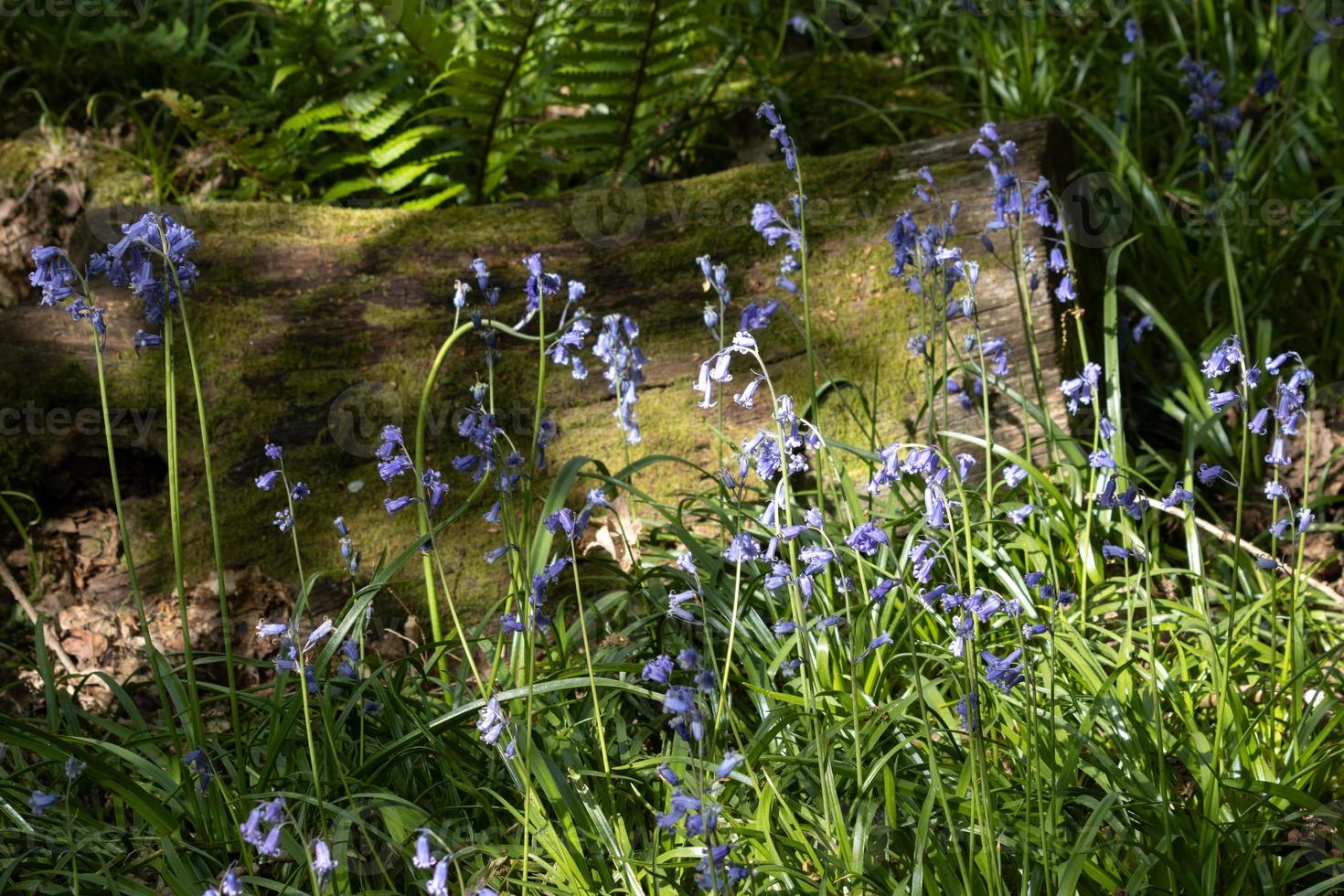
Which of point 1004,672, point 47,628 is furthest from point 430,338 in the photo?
point 1004,672

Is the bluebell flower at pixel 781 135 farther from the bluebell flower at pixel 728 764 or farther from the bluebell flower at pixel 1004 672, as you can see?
the bluebell flower at pixel 728 764

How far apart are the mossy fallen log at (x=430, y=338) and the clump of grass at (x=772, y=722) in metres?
0.51

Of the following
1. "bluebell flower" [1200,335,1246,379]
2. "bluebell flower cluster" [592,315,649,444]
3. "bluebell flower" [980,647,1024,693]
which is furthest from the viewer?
"bluebell flower cluster" [592,315,649,444]

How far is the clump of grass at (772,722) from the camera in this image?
1.79 m

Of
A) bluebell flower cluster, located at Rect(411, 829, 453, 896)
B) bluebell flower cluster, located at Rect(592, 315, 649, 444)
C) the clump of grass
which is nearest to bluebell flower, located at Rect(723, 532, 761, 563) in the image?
the clump of grass

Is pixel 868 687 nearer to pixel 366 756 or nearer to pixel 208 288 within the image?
pixel 366 756

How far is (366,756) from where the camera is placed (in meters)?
2.24

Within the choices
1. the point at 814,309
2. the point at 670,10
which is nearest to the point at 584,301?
the point at 814,309

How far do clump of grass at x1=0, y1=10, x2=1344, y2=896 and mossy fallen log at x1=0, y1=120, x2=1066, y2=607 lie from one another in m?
0.51

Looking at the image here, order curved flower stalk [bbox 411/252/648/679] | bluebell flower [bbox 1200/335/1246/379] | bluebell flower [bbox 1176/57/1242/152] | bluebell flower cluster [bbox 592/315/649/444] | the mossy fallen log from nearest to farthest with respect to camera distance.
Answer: bluebell flower [bbox 1200/335/1246/379] < curved flower stalk [bbox 411/252/648/679] < bluebell flower cluster [bbox 592/315/649/444] < the mossy fallen log < bluebell flower [bbox 1176/57/1242/152]

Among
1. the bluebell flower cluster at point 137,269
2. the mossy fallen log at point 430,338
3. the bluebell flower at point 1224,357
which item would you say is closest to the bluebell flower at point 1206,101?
the mossy fallen log at point 430,338

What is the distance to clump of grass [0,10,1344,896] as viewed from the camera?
1.79 m

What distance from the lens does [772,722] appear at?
6.73 ft

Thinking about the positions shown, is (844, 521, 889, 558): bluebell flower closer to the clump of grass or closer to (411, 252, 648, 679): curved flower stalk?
the clump of grass
